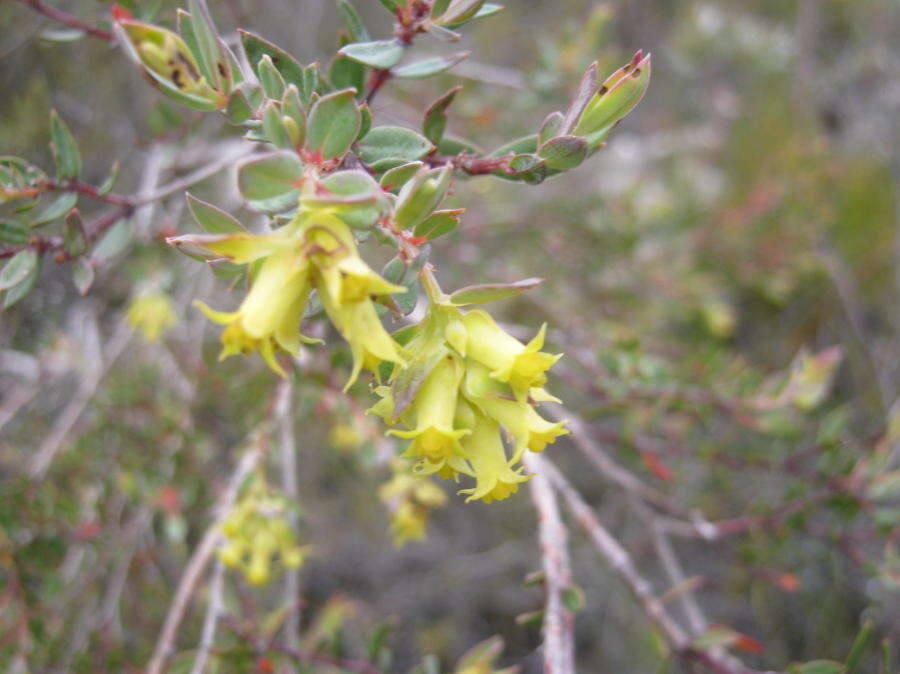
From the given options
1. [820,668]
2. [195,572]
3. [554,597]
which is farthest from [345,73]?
[820,668]

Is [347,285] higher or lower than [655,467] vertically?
higher

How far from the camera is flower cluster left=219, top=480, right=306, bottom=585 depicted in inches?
49.8

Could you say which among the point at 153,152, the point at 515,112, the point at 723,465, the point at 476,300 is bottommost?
the point at 723,465

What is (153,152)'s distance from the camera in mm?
1744

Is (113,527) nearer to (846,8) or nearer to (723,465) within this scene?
(723,465)

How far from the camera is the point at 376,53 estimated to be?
72 centimetres

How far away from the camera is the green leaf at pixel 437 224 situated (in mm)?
603

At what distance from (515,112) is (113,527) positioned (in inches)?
83.5

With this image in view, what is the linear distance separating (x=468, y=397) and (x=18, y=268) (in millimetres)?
615

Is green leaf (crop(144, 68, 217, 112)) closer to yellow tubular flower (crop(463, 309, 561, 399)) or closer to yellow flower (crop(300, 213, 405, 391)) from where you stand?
yellow flower (crop(300, 213, 405, 391))

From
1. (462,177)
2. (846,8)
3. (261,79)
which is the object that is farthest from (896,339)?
(261,79)

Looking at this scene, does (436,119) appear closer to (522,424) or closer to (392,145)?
(392,145)

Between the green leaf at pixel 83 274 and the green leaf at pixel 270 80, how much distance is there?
405mm

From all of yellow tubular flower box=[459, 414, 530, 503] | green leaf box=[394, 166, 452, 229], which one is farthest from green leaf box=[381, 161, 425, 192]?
yellow tubular flower box=[459, 414, 530, 503]
